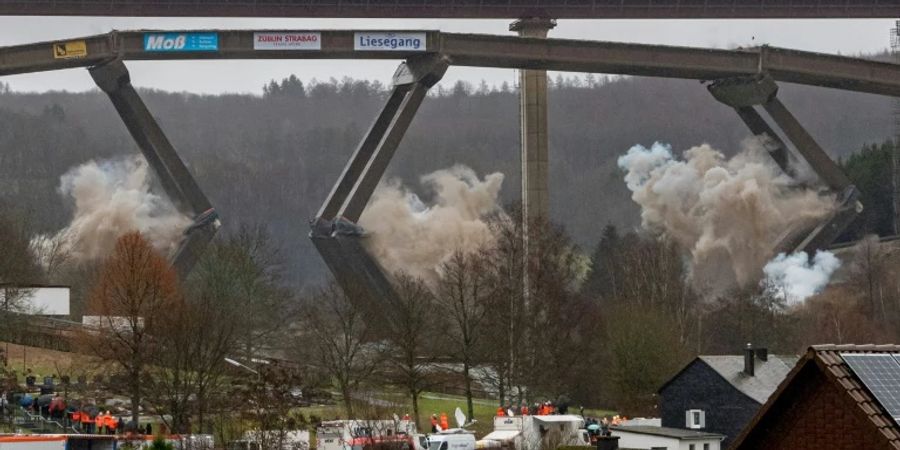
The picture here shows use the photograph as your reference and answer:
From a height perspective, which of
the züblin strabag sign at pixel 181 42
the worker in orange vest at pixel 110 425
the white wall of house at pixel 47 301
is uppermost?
the züblin strabag sign at pixel 181 42

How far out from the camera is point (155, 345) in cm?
4412

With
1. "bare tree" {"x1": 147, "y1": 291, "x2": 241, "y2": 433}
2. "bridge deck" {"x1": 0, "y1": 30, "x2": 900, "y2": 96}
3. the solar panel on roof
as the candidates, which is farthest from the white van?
"bridge deck" {"x1": 0, "y1": 30, "x2": 900, "y2": 96}

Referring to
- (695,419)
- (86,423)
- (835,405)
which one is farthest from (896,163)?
(835,405)

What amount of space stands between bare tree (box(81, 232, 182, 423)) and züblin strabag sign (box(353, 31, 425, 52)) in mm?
11583

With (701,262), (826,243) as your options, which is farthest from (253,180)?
(826,243)

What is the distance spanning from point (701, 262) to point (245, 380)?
31223mm

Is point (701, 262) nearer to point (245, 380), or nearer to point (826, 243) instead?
point (826, 243)

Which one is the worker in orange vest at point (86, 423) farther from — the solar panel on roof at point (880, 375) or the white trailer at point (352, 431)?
the solar panel on roof at point (880, 375)

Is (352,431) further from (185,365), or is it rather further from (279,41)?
(279,41)

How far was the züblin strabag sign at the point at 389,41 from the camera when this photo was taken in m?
57.5

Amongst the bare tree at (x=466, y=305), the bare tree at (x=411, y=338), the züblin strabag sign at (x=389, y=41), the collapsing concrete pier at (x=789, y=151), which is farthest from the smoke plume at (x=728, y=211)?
the züblin strabag sign at (x=389, y=41)

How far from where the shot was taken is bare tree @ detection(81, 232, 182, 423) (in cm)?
4278

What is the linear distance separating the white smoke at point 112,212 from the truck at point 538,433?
23179 millimetres

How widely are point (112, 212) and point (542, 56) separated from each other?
684 inches
